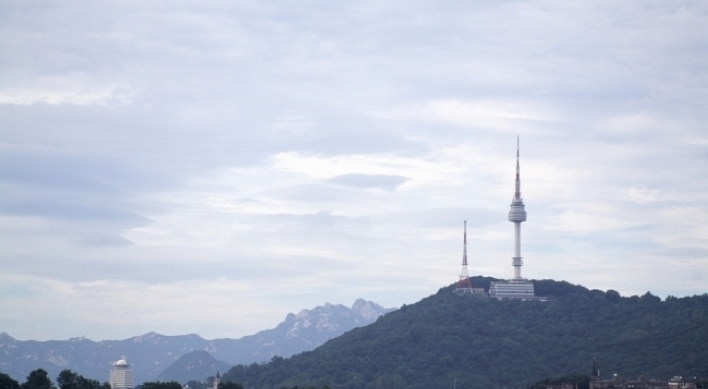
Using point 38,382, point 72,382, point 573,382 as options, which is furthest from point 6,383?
point 573,382

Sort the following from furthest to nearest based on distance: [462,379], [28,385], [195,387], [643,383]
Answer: [195,387], [462,379], [643,383], [28,385]

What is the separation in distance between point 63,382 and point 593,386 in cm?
6986

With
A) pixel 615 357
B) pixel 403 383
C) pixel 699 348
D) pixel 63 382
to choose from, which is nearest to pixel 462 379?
pixel 403 383

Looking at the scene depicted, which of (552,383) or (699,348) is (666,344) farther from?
(552,383)

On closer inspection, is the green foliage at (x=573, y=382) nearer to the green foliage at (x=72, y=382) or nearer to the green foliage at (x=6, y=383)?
the green foliage at (x=72, y=382)

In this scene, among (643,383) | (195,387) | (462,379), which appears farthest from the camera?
(195,387)

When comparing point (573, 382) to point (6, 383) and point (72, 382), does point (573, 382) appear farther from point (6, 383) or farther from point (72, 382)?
point (6, 383)

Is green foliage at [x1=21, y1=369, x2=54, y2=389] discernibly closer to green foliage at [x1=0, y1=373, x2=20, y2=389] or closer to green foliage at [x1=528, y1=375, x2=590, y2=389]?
green foliage at [x1=0, y1=373, x2=20, y2=389]

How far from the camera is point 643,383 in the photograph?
148375 millimetres

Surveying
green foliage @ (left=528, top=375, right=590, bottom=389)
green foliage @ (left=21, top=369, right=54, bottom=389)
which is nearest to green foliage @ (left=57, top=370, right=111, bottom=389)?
green foliage @ (left=21, top=369, right=54, bottom=389)

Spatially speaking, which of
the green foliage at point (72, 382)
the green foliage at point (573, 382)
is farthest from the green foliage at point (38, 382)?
the green foliage at point (573, 382)

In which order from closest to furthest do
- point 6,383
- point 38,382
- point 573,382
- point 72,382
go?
1. point 6,383
2. point 38,382
3. point 72,382
4. point 573,382

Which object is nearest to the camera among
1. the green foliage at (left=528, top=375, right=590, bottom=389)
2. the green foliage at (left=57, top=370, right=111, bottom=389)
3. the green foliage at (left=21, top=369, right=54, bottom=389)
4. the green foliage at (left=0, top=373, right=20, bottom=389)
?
the green foliage at (left=0, top=373, right=20, bottom=389)

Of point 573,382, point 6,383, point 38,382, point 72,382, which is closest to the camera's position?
point 6,383
